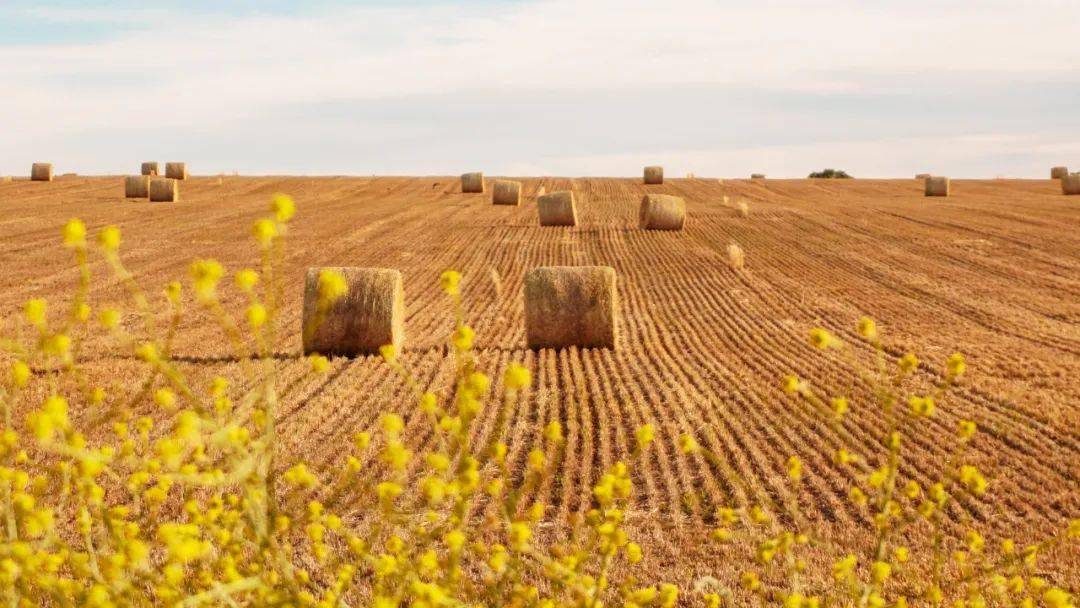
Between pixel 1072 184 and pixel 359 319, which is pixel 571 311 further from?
pixel 1072 184

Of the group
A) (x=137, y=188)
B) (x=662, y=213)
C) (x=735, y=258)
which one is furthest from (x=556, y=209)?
(x=137, y=188)

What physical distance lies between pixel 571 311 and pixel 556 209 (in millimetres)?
19513

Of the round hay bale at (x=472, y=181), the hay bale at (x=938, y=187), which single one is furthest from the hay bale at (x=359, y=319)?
the hay bale at (x=938, y=187)

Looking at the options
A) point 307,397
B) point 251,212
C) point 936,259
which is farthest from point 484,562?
point 251,212

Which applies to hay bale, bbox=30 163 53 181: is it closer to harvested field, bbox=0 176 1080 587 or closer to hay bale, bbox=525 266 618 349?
harvested field, bbox=0 176 1080 587

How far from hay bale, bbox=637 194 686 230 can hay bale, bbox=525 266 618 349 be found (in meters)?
18.2

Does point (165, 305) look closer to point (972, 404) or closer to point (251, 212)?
point (972, 404)

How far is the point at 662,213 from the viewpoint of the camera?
33.8m

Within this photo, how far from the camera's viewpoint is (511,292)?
71.6 ft

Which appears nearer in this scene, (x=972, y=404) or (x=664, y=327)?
(x=972, y=404)

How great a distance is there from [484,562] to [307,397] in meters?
5.42

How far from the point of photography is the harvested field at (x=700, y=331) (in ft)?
31.4

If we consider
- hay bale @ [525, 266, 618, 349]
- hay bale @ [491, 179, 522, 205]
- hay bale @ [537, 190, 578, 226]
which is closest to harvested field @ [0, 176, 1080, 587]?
hay bale @ [525, 266, 618, 349]

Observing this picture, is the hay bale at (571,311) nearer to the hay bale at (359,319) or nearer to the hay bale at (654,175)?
the hay bale at (359,319)
